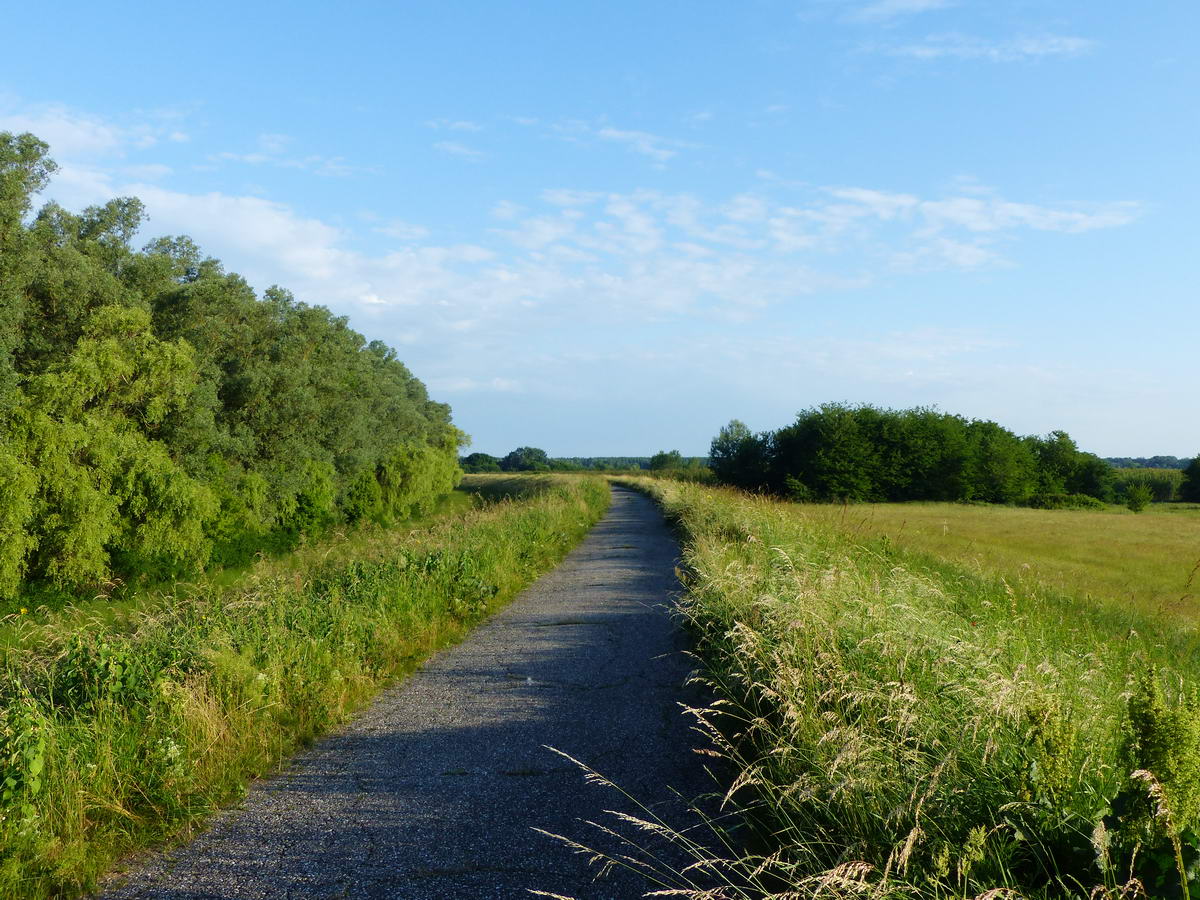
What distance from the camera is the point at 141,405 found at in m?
22.7

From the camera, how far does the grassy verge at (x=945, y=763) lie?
2.35 m

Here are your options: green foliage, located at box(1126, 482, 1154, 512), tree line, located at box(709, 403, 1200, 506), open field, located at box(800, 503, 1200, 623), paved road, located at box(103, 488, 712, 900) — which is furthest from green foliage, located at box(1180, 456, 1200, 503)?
paved road, located at box(103, 488, 712, 900)

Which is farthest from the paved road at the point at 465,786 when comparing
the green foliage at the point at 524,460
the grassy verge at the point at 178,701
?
the green foliage at the point at 524,460

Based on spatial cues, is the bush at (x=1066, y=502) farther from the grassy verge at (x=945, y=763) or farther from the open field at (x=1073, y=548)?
the grassy verge at (x=945, y=763)

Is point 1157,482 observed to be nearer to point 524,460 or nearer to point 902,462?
point 902,462

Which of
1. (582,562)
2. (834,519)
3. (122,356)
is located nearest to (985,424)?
(834,519)

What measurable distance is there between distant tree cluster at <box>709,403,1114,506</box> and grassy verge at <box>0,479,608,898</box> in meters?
46.9

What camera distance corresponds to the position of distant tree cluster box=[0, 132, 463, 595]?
18.9m

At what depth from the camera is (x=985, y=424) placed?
6238 centimetres

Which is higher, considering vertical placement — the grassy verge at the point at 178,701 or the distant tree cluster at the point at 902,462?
the distant tree cluster at the point at 902,462

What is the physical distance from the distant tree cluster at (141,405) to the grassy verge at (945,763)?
64.4 ft

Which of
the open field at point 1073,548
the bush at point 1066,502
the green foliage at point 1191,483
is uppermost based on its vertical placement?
the green foliage at point 1191,483

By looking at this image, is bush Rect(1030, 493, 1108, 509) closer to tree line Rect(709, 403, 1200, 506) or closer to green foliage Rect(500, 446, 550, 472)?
tree line Rect(709, 403, 1200, 506)

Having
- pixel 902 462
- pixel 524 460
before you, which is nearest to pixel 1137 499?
pixel 902 462
